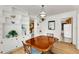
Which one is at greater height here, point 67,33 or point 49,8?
point 49,8

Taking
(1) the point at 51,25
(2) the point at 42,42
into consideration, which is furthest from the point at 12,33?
(1) the point at 51,25

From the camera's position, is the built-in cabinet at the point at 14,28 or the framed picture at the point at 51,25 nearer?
the built-in cabinet at the point at 14,28

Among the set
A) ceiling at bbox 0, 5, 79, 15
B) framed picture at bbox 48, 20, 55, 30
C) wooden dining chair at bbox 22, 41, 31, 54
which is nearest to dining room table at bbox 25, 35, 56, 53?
wooden dining chair at bbox 22, 41, 31, 54

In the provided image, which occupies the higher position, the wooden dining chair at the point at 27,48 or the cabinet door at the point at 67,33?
the cabinet door at the point at 67,33

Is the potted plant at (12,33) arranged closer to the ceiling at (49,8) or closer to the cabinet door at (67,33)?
the ceiling at (49,8)

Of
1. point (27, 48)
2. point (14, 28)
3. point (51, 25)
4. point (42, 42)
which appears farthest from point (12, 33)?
point (51, 25)

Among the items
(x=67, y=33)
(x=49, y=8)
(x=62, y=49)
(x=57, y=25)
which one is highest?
(x=49, y=8)

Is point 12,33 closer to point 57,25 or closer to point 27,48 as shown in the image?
point 27,48

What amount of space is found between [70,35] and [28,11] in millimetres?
672

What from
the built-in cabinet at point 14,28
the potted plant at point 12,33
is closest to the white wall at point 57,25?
the built-in cabinet at point 14,28

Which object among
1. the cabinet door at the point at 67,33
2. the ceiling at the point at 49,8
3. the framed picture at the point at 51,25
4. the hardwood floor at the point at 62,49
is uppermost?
the ceiling at the point at 49,8

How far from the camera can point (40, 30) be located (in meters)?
1.60
